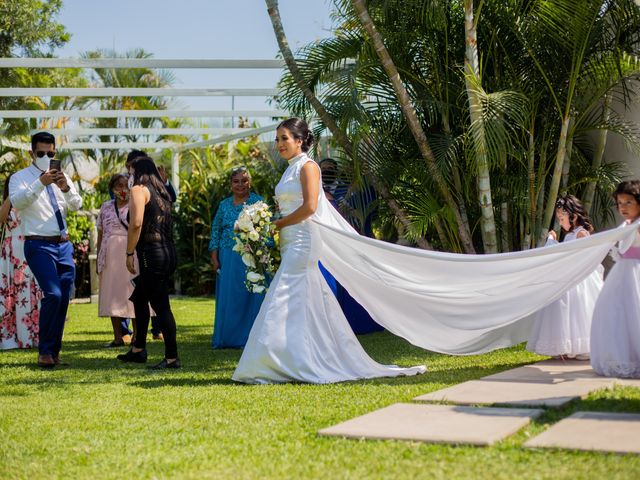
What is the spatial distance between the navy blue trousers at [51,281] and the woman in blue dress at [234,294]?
2.09 m

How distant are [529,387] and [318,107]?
5378 millimetres

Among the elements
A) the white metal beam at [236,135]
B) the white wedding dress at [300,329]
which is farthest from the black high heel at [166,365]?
the white metal beam at [236,135]

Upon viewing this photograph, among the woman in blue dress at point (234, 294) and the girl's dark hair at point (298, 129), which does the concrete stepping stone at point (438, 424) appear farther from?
the woman in blue dress at point (234, 294)

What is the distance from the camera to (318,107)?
11055 millimetres

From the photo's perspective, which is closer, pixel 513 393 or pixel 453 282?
pixel 513 393

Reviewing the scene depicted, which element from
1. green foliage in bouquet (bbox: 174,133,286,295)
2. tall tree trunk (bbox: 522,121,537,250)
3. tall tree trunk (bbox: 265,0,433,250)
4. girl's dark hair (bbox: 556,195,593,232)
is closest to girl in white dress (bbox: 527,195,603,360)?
girl's dark hair (bbox: 556,195,593,232)

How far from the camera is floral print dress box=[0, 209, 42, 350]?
11.2 metres

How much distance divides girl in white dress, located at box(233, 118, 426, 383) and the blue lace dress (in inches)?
112

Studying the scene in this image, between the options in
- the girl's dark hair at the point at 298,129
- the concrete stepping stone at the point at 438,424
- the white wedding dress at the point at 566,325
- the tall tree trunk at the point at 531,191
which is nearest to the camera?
the concrete stepping stone at the point at 438,424

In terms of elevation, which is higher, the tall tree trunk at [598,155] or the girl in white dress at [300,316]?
the tall tree trunk at [598,155]

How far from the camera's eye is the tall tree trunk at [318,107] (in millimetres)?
11016

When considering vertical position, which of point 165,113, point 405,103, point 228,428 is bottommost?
point 228,428

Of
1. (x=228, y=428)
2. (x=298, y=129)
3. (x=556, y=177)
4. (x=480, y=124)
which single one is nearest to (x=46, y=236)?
(x=298, y=129)

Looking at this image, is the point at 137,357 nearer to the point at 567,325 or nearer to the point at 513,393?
the point at 567,325
